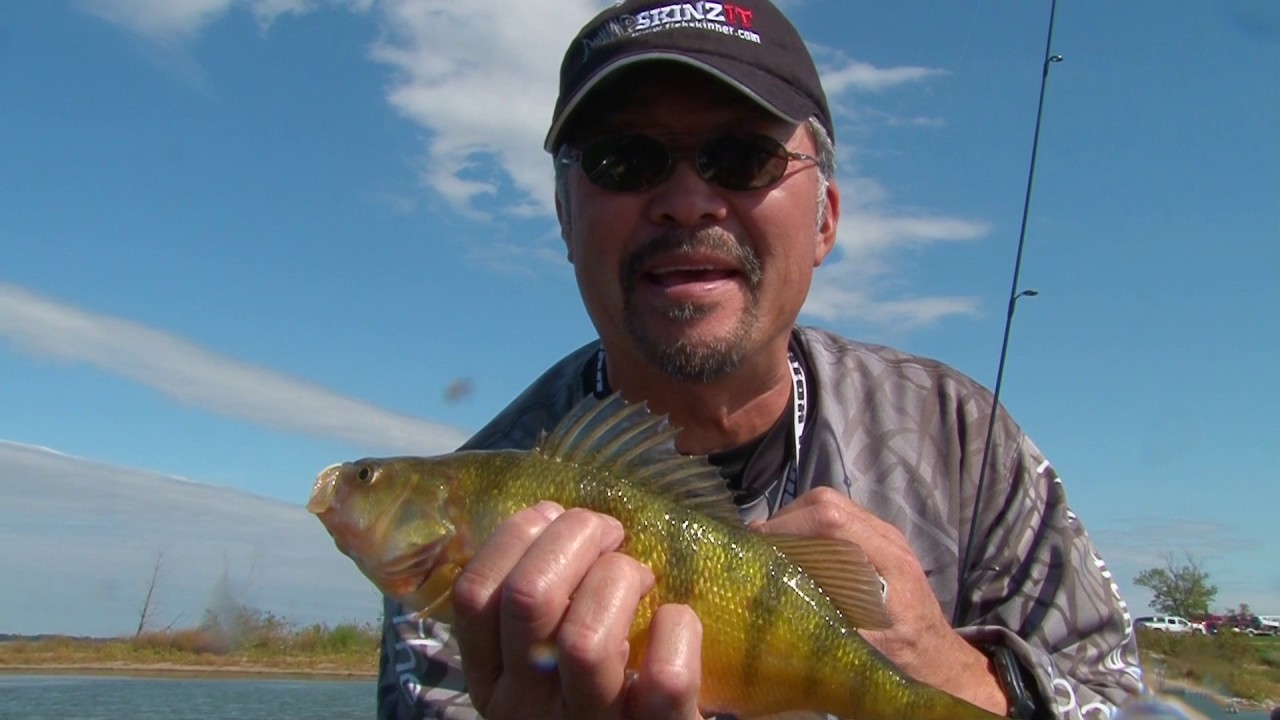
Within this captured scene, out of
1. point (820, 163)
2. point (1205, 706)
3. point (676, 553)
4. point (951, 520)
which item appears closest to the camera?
point (1205, 706)

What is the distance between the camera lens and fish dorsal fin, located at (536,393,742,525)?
2.59m

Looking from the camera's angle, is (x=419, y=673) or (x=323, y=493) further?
(x=419, y=673)

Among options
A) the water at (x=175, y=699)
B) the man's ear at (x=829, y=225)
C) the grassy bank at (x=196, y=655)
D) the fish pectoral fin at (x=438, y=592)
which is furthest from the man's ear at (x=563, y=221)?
the grassy bank at (x=196, y=655)

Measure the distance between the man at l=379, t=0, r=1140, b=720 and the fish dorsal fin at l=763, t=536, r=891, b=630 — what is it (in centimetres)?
55

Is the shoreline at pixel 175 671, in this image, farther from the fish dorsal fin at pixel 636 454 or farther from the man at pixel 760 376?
the fish dorsal fin at pixel 636 454

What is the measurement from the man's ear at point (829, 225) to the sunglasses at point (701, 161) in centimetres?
54

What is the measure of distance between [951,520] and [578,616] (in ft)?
5.94

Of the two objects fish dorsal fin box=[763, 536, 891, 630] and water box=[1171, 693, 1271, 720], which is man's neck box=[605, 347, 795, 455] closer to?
fish dorsal fin box=[763, 536, 891, 630]

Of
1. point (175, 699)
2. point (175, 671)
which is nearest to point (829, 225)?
point (175, 699)

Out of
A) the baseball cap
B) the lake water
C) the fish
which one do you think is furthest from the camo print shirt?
the lake water

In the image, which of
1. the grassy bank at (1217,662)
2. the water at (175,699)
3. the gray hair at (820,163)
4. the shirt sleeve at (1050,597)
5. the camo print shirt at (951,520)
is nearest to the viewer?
the grassy bank at (1217,662)

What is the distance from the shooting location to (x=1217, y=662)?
2.47m

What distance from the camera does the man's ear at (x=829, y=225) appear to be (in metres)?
4.05

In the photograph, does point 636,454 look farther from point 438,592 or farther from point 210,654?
point 210,654
